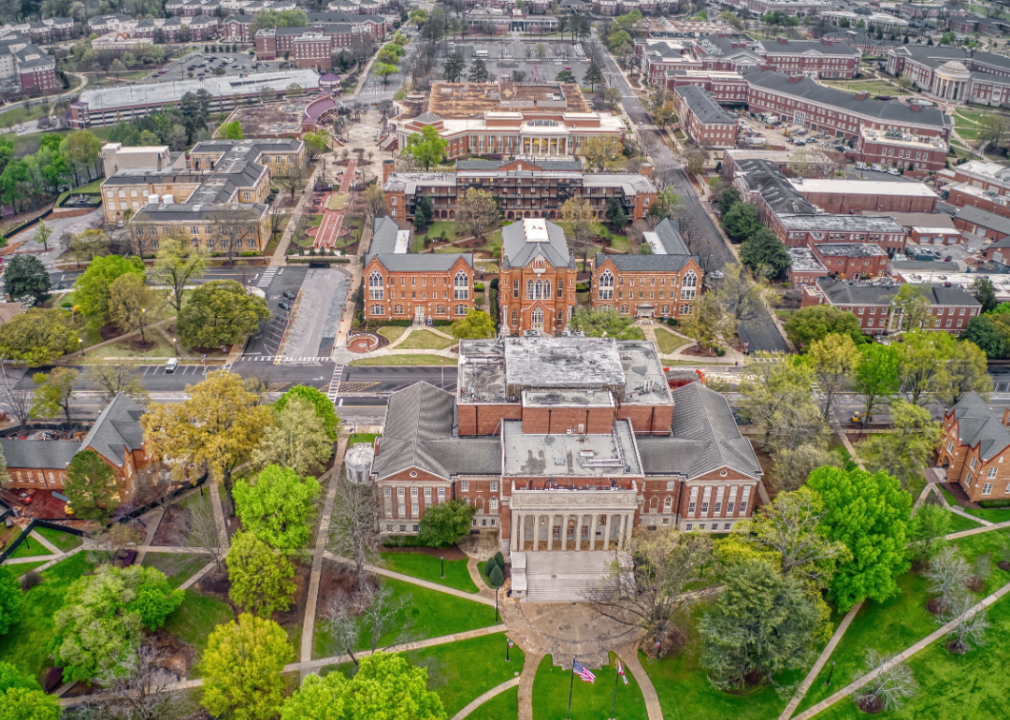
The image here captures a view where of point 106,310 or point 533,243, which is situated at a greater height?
point 533,243

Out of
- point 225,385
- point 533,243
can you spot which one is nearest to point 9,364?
point 225,385

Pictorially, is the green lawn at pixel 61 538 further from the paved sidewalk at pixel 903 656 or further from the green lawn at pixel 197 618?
the paved sidewalk at pixel 903 656

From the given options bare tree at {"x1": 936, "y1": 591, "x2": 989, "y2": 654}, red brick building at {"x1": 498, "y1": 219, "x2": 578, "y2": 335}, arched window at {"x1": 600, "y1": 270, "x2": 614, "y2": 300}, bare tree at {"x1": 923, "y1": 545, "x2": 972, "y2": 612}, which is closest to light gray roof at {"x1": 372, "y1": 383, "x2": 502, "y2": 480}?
red brick building at {"x1": 498, "y1": 219, "x2": 578, "y2": 335}

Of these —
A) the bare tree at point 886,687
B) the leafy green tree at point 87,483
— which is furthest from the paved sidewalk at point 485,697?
the leafy green tree at point 87,483

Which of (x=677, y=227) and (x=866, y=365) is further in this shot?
(x=677, y=227)

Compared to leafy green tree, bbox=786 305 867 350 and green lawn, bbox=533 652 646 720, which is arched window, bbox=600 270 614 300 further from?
green lawn, bbox=533 652 646 720

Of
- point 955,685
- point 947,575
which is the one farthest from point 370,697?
point 947,575

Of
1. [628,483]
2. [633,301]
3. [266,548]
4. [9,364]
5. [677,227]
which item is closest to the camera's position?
[266,548]

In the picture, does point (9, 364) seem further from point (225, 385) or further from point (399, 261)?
point (399, 261)
